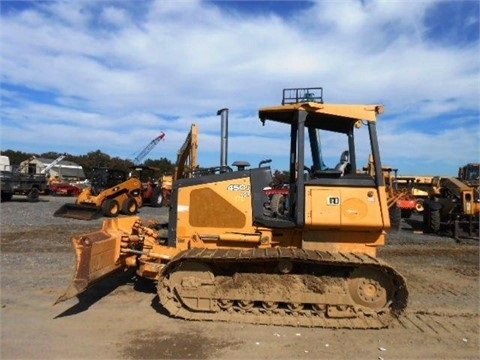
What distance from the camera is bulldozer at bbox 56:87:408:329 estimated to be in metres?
6.20

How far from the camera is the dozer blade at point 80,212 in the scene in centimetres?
1981

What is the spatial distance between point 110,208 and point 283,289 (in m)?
16.6

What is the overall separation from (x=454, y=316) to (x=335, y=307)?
1.89 metres

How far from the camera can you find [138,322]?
237 inches

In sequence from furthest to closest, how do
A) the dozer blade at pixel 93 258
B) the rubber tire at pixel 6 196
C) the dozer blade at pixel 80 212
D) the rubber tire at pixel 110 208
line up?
the rubber tire at pixel 6 196, the rubber tire at pixel 110 208, the dozer blade at pixel 80 212, the dozer blade at pixel 93 258

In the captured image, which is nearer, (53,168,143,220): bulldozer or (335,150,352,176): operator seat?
(335,150,352,176): operator seat

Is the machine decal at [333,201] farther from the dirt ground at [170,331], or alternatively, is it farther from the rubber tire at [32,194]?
the rubber tire at [32,194]

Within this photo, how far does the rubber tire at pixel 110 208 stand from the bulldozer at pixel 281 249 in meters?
14.6

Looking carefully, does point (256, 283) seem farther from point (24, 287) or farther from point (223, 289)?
point (24, 287)

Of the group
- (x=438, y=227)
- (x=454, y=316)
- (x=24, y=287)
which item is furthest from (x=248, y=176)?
(x=438, y=227)

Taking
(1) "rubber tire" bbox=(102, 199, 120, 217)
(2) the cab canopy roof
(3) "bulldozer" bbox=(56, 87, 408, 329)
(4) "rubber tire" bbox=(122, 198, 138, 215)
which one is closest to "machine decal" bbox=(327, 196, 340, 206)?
(3) "bulldozer" bbox=(56, 87, 408, 329)

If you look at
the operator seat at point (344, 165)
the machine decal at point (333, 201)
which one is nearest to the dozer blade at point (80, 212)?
the operator seat at point (344, 165)

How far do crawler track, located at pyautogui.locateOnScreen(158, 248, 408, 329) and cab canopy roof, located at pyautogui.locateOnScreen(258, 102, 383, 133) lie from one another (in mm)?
1954

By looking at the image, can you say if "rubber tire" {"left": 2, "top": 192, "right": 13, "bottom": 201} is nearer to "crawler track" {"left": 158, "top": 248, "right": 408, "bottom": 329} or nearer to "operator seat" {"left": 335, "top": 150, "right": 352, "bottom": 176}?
"crawler track" {"left": 158, "top": 248, "right": 408, "bottom": 329}
